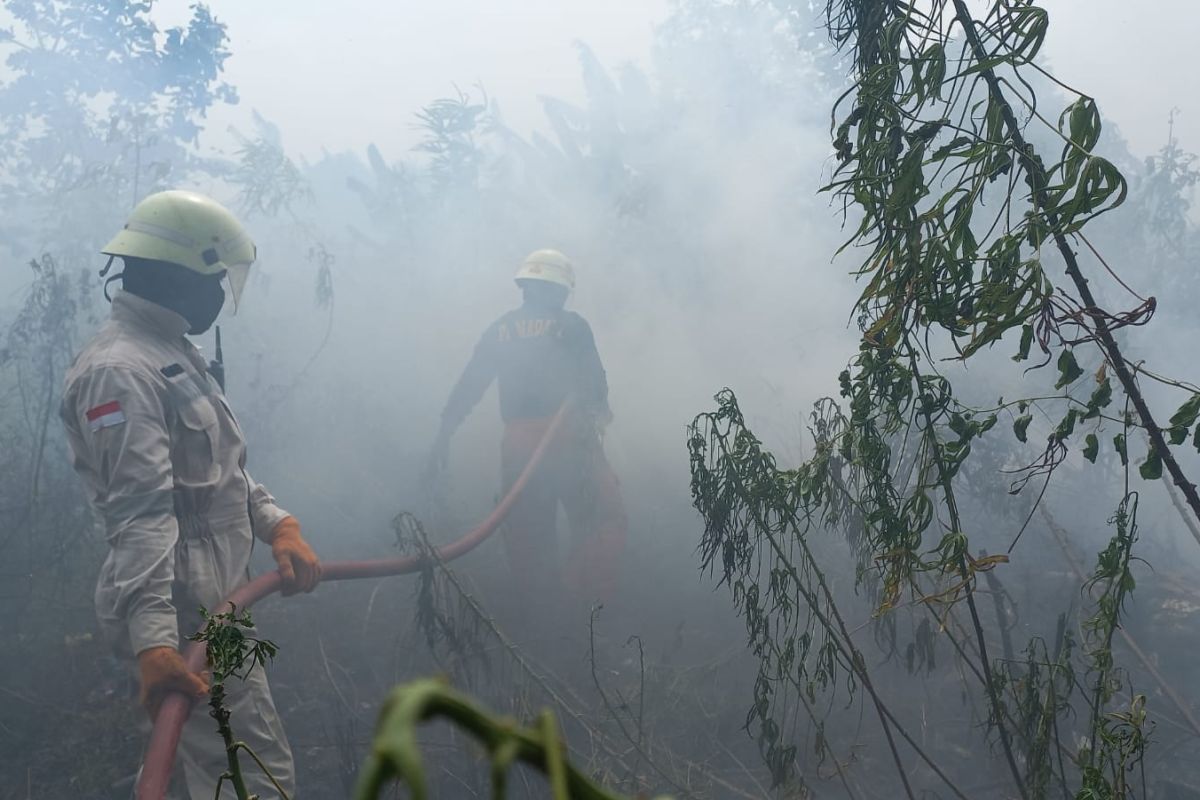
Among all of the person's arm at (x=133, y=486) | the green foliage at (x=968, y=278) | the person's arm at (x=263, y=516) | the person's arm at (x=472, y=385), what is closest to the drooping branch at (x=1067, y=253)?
the green foliage at (x=968, y=278)

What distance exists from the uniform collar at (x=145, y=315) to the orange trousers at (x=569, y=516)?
318cm

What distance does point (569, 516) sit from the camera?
6488mm

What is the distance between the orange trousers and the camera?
6.27 metres

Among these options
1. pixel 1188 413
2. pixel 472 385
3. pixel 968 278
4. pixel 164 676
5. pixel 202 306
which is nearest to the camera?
pixel 1188 413

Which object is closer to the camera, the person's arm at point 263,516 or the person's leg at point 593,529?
the person's arm at point 263,516

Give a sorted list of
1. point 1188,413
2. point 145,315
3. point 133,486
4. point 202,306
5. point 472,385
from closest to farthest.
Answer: point 1188,413 < point 133,486 < point 145,315 < point 202,306 < point 472,385

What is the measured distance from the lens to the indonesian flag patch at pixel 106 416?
295 cm

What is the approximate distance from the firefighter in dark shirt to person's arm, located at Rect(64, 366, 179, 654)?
11.1 feet

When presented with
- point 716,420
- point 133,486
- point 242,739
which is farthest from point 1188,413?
point 133,486

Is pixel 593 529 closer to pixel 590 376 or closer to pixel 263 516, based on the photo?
pixel 590 376

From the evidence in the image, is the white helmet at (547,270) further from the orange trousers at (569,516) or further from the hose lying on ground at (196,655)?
the hose lying on ground at (196,655)

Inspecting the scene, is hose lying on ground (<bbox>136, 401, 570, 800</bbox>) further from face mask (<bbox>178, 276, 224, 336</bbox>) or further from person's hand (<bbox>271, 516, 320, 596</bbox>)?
face mask (<bbox>178, 276, 224, 336</bbox>)

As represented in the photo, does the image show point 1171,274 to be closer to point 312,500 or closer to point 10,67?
point 312,500

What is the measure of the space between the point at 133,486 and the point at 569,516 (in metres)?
3.88
